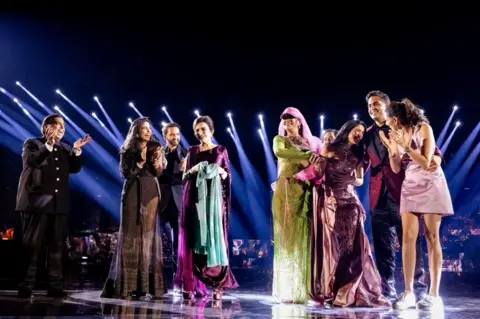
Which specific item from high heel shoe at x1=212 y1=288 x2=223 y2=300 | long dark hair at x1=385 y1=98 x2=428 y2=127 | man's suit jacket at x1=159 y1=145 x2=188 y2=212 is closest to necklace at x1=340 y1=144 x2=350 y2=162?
long dark hair at x1=385 y1=98 x2=428 y2=127

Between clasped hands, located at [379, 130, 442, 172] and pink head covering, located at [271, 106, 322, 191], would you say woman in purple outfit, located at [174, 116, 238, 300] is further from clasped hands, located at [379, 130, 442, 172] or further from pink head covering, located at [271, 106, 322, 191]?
clasped hands, located at [379, 130, 442, 172]

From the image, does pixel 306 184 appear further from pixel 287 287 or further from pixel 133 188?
pixel 133 188

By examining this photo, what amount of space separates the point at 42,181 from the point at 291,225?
7.42ft

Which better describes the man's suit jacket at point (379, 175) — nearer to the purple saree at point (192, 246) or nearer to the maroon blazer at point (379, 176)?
the maroon blazer at point (379, 176)

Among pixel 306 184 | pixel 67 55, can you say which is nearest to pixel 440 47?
pixel 67 55

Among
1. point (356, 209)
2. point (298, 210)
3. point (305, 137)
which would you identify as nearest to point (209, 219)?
point (298, 210)

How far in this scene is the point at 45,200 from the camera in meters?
4.84

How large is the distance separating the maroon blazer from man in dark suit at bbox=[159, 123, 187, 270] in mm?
2006

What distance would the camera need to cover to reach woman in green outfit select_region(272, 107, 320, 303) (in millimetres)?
4434

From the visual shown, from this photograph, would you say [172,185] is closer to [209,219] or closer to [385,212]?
[209,219]

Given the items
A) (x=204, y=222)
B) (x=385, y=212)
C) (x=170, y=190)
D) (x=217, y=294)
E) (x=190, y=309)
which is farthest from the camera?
(x=170, y=190)

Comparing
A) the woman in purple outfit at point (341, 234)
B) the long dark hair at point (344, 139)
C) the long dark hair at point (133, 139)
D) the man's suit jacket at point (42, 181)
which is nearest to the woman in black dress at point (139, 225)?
the long dark hair at point (133, 139)

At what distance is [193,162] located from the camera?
518cm

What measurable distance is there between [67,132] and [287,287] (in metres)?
10.9
